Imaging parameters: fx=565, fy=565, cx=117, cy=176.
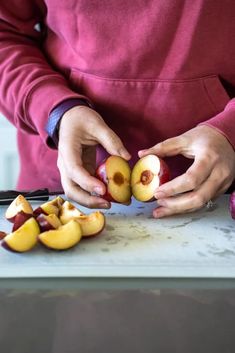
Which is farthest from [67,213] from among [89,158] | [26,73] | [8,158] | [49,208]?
[8,158]

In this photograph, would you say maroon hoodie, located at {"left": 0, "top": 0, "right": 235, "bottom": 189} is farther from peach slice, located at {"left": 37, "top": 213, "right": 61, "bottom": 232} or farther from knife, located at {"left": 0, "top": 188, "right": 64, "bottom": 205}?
peach slice, located at {"left": 37, "top": 213, "right": 61, "bottom": 232}

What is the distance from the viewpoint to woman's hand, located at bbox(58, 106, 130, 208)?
23.1 inches

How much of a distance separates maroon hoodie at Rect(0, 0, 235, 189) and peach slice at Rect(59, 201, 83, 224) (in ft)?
0.44

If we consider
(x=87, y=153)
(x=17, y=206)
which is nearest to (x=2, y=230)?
(x=17, y=206)

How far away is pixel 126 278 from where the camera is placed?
0.45 meters

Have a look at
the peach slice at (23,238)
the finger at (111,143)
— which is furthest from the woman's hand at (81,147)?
the peach slice at (23,238)

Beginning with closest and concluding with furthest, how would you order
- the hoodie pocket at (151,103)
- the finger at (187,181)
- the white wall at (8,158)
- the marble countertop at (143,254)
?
1. the marble countertop at (143,254)
2. the finger at (187,181)
3. the hoodie pocket at (151,103)
4. the white wall at (8,158)

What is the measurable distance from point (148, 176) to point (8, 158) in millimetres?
768

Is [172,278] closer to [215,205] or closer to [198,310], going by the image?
[198,310]

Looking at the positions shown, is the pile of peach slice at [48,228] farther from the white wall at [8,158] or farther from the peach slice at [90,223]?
the white wall at [8,158]

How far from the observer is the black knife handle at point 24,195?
2.06ft

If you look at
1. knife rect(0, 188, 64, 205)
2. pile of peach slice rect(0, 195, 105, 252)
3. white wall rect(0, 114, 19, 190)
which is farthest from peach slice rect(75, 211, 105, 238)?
white wall rect(0, 114, 19, 190)

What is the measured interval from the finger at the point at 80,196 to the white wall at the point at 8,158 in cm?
68

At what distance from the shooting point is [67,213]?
1.82 feet
